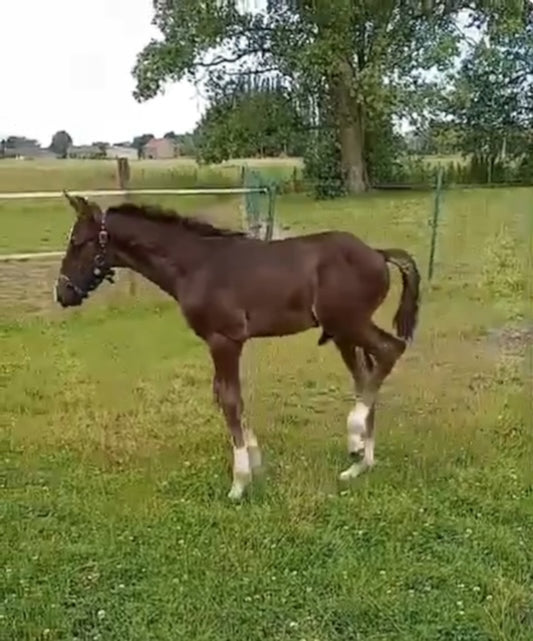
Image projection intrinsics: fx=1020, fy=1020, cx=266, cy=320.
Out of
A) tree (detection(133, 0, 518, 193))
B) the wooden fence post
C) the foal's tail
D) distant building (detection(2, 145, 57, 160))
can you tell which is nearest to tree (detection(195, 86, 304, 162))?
tree (detection(133, 0, 518, 193))

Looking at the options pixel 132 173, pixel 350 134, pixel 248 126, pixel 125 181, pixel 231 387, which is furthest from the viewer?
pixel 350 134

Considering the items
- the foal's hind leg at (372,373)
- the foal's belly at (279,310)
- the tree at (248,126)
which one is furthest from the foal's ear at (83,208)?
the tree at (248,126)

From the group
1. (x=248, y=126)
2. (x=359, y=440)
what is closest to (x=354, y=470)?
(x=359, y=440)

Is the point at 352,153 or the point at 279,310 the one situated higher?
the point at 279,310

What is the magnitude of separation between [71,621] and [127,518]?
0.99 meters

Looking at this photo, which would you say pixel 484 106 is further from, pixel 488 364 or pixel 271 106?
pixel 488 364

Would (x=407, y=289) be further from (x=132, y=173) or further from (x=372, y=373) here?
(x=132, y=173)

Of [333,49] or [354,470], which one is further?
[333,49]

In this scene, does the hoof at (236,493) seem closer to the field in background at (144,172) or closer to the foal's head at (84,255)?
the foal's head at (84,255)

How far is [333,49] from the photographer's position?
886 inches

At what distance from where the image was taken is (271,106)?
24234 millimetres

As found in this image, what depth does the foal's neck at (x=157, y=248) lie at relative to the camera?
507 cm

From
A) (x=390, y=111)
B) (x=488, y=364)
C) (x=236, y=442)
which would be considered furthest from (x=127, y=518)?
(x=390, y=111)

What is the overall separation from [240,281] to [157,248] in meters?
0.46
